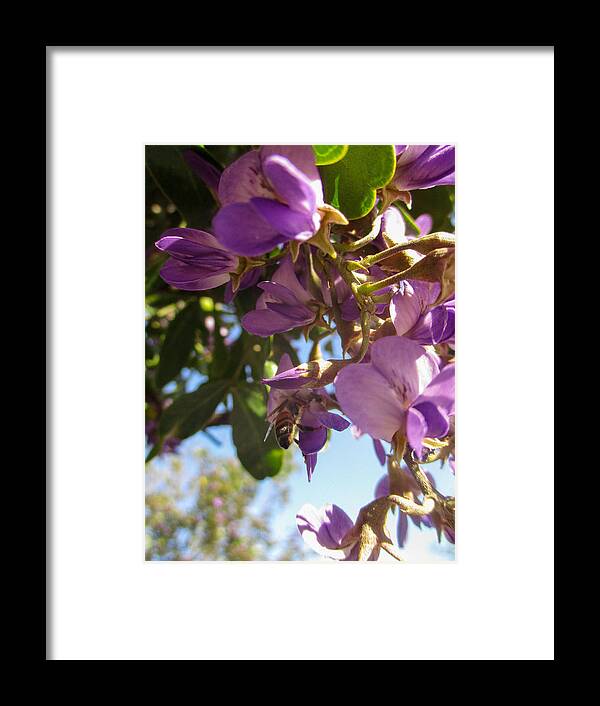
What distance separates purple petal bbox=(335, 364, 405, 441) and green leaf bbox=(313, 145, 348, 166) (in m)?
0.19

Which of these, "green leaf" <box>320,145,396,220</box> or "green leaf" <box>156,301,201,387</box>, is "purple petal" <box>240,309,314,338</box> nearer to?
"green leaf" <box>320,145,396,220</box>

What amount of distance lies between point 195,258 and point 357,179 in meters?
0.17

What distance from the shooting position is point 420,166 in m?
0.67

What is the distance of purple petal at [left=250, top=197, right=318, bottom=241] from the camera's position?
0.55m

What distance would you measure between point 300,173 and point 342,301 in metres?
0.13

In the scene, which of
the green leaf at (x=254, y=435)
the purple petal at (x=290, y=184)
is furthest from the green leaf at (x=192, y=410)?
the purple petal at (x=290, y=184)

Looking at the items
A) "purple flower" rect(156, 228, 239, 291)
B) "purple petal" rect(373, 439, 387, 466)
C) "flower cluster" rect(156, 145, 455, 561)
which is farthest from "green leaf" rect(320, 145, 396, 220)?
"purple petal" rect(373, 439, 387, 466)

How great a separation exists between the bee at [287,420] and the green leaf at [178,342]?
32 centimetres

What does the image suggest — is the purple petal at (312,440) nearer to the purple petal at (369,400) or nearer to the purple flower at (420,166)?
the purple petal at (369,400)

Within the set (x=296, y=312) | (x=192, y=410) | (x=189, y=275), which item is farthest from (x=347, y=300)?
(x=192, y=410)
